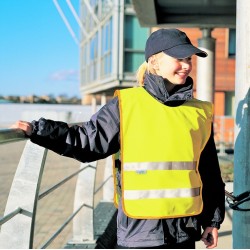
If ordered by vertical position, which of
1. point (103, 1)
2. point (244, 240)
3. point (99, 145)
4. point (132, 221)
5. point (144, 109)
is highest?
point (103, 1)

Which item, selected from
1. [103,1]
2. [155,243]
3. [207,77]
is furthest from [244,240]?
[103,1]

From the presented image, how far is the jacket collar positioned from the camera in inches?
73.0

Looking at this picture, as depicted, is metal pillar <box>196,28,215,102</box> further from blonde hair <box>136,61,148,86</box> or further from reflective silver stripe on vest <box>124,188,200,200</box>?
reflective silver stripe on vest <box>124,188,200,200</box>

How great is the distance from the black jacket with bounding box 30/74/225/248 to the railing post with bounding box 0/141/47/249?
0.49 meters

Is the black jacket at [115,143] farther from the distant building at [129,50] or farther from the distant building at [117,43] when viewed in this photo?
the distant building at [117,43]

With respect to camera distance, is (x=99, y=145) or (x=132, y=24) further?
(x=132, y=24)

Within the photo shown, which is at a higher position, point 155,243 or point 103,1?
point 103,1

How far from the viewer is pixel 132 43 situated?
A: 1839 cm

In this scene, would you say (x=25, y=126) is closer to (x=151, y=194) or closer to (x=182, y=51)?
(x=151, y=194)

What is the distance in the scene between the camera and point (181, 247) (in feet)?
6.09

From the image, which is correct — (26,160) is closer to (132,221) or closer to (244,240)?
(132,221)

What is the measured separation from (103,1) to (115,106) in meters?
19.4

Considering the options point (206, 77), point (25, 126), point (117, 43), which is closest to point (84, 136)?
point (25, 126)

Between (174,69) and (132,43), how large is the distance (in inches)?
661
